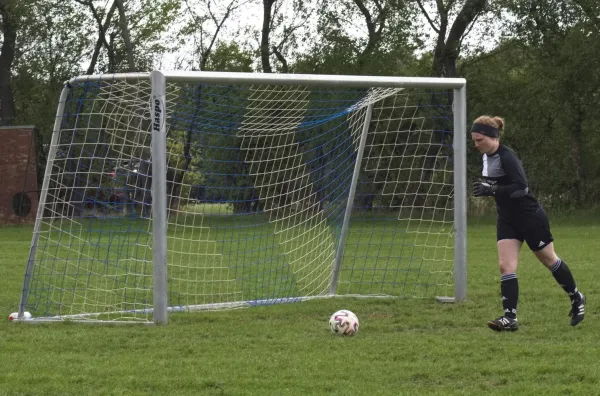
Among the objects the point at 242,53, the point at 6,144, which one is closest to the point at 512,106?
the point at 242,53

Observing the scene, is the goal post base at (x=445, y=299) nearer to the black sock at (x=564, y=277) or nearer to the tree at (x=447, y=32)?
the black sock at (x=564, y=277)

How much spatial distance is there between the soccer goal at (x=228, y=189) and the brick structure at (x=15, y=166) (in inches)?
581

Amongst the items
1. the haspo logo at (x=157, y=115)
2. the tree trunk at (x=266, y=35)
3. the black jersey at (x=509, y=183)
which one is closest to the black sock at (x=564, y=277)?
the black jersey at (x=509, y=183)

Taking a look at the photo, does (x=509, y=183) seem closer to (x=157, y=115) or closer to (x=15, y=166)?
(x=157, y=115)

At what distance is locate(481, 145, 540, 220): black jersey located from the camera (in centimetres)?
798

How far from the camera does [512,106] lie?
31281 mm

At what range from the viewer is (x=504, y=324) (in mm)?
7895

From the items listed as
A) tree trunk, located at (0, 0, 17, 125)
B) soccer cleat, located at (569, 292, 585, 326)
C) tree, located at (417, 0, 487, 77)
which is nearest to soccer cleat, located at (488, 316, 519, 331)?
soccer cleat, located at (569, 292, 585, 326)

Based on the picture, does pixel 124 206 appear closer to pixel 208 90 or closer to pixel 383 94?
pixel 208 90

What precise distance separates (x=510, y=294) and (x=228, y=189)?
467 cm

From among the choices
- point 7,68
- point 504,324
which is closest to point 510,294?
point 504,324

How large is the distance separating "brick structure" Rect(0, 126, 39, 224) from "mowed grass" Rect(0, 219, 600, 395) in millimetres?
18677

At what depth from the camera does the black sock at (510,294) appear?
26.1 feet

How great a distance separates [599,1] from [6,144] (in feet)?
57.1
